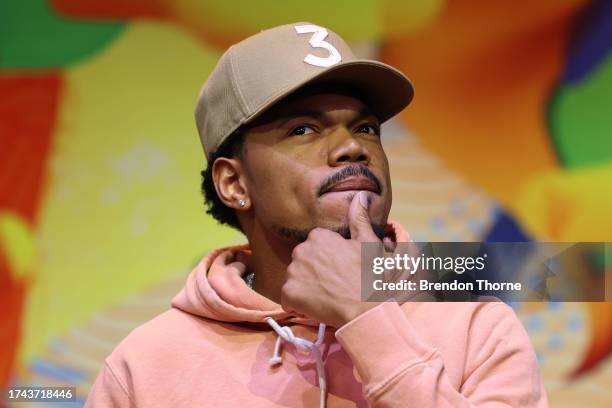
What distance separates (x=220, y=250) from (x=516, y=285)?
0.56m

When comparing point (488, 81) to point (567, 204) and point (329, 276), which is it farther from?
point (329, 276)

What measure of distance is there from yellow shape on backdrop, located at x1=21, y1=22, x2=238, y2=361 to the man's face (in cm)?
105

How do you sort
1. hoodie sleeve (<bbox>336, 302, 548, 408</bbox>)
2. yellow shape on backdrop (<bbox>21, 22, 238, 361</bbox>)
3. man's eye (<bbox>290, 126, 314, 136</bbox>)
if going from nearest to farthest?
hoodie sleeve (<bbox>336, 302, 548, 408</bbox>) → man's eye (<bbox>290, 126, 314, 136</bbox>) → yellow shape on backdrop (<bbox>21, 22, 238, 361</bbox>)

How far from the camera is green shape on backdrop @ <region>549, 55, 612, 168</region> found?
7.97 ft

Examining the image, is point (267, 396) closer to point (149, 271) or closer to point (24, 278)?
point (149, 271)

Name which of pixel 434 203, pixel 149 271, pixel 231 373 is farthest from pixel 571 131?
pixel 231 373

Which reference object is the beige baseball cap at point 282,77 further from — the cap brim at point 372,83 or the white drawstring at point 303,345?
the white drawstring at point 303,345

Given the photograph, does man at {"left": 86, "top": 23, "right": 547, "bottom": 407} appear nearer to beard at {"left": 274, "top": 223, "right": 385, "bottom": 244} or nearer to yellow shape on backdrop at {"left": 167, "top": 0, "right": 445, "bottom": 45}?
beard at {"left": 274, "top": 223, "right": 385, "bottom": 244}

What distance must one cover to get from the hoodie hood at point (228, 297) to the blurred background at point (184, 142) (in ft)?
3.08

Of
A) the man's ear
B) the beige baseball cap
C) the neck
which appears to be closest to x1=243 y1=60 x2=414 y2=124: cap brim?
the beige baseball cap

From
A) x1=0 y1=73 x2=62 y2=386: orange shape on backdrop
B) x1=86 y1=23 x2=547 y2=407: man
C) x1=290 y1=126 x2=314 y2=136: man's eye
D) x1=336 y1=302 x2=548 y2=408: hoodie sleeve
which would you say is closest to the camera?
x1=336 y1=302 x2=548 y2=408: hoodie sleeve

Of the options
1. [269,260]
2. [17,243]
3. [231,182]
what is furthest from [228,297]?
[17,243]

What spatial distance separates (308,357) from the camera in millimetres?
1387

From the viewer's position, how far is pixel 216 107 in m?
1.57
